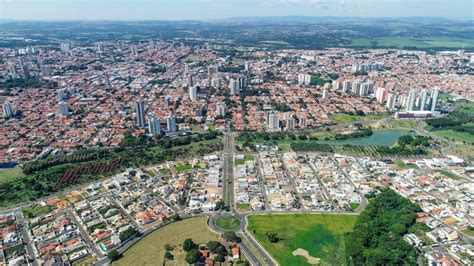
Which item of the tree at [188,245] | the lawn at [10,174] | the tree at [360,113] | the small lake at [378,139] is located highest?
the tree at [360,113]

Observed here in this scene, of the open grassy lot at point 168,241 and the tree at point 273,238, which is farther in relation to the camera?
the tree at point 273,238

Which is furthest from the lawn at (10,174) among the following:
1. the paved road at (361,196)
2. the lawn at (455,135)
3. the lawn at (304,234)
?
the lawn at (455,135)

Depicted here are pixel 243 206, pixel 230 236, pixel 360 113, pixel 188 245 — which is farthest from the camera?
pixel 360 113

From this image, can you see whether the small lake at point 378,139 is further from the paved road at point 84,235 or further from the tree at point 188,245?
the paved road at point 84,235

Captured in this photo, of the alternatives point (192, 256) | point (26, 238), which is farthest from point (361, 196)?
point (26, 238)

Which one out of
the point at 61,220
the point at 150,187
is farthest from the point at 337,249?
the point at 61,220

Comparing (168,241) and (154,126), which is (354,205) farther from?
(154,126)
